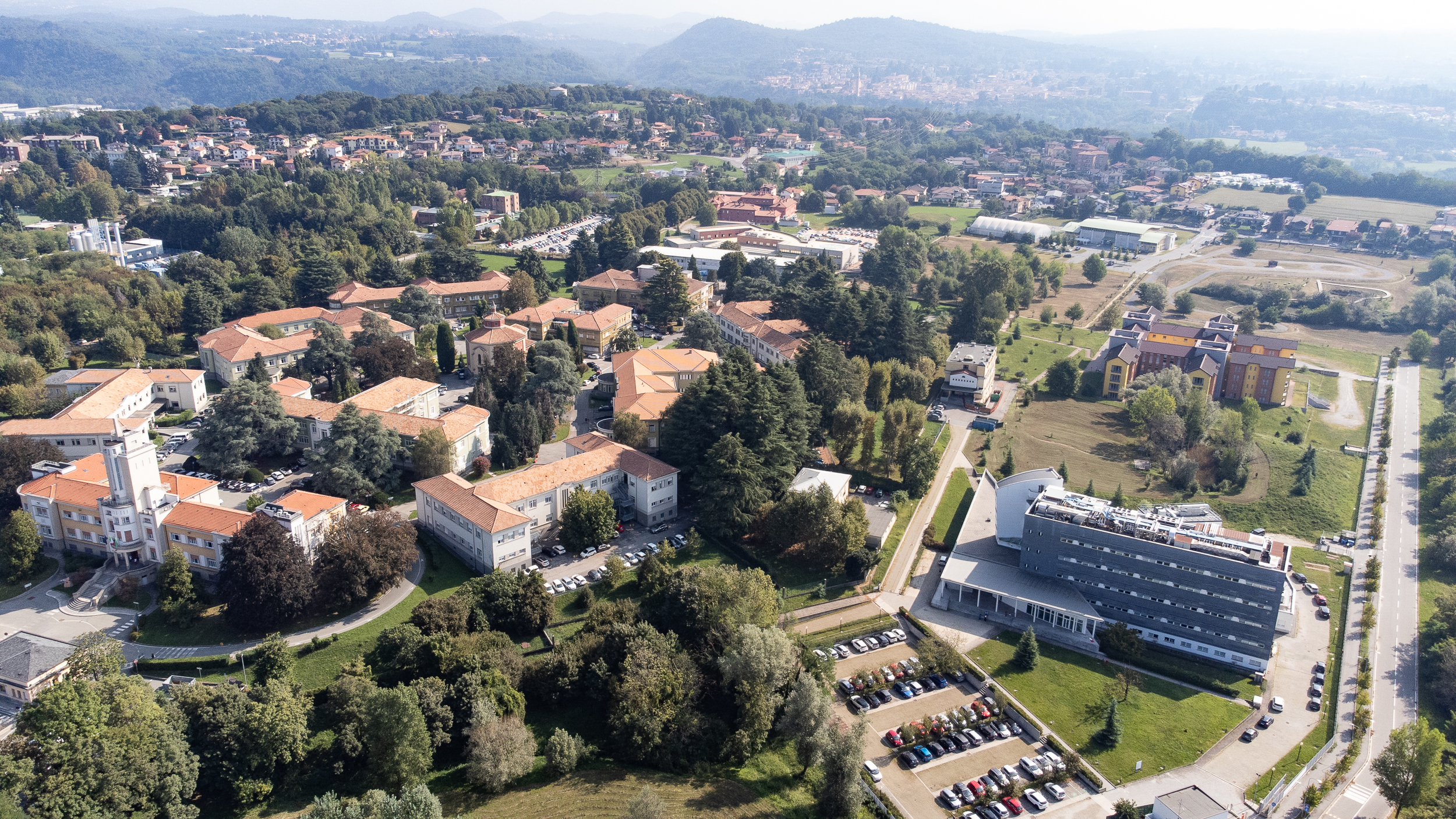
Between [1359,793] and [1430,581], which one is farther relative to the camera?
[1430,581]

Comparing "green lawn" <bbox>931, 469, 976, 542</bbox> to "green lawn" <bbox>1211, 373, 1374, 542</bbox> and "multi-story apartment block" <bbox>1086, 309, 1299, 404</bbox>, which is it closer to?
"green lawn" <bbox>1211, 373, 1374, 542</bbox>

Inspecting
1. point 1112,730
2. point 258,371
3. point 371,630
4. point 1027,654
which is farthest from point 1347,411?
point 258,371

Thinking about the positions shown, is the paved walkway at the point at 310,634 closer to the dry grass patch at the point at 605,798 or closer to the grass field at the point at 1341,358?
the dry grass patch at the point at 605,798

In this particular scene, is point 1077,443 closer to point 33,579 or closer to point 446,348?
point 446,348

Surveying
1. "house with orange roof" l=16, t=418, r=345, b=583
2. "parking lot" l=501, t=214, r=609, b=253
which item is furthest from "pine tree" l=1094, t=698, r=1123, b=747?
"parking lot" l=501, t=214, r=609, b=253

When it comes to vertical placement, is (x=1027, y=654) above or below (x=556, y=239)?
below

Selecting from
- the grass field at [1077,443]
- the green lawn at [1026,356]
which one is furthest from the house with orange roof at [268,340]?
the green lawn at [1026,356]

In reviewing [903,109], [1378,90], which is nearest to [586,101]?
[903,109]
